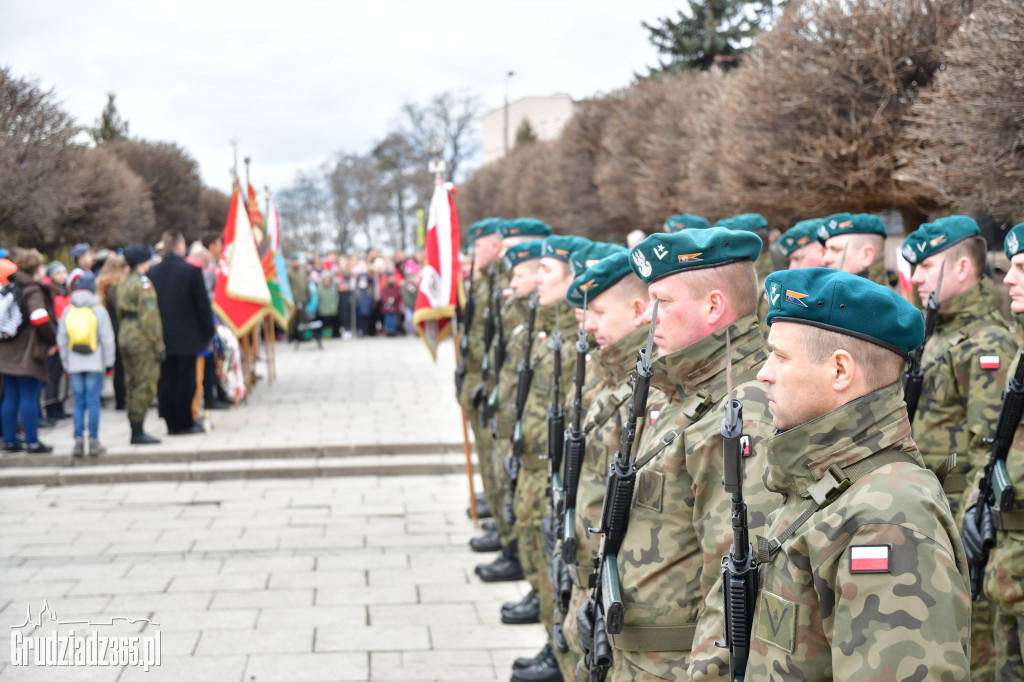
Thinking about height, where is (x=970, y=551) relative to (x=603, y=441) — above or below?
below

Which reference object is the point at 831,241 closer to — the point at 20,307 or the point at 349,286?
the point at 20,307

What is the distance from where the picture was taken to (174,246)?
35.9 feet

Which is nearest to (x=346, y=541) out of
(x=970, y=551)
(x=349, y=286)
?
(x=970, y=551)

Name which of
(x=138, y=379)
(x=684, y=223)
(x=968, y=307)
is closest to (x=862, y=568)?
(x=968, y=307)

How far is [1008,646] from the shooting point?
3.74 metres

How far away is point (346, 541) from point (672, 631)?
17.3 ft

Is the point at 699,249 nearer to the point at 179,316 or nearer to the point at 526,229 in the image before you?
the point at 526,229

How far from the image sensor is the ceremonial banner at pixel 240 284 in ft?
40.0

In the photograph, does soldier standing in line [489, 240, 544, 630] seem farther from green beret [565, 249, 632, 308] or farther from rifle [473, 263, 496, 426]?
green beret [565, 249, 632, 308]

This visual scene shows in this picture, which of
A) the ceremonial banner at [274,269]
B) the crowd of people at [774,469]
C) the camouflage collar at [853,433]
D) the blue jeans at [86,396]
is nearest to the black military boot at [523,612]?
the crowd of people at [774,469]

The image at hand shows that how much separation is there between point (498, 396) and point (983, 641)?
10.8ft

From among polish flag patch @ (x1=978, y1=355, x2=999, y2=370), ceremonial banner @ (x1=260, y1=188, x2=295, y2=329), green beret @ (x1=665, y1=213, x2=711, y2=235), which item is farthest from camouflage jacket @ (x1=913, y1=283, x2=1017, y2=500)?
ceremonial banner @ (x1=260, y1=188, x2=295, y2=329)

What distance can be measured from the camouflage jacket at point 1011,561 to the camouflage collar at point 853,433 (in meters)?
1.89

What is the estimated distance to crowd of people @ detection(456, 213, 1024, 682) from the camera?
1.93 meters
